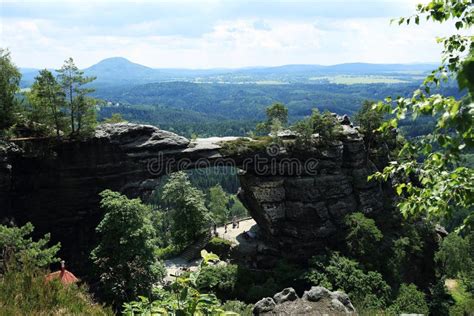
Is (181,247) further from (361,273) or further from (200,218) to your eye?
(361,273)

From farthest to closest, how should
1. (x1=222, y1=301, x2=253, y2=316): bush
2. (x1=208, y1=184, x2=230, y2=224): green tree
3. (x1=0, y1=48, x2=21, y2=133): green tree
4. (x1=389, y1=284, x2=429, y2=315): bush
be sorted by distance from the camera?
1. (x1=208, y1=184, x2=230, y2=224): green tree
2. (x1=389, y1=284, x2=429, y2=315): bush
3. (x1=0, y1=48, x2=21, y2=133): green tree
4. (x1=222, y1=301, x2=253, y2=316): bush

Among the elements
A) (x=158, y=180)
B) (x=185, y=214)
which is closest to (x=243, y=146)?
(x=158, y=180)

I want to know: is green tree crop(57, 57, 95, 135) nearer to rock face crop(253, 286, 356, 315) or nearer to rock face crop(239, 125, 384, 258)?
rock face crop(239, 125, 384, 258)

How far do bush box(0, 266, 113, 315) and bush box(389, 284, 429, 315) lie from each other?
27659mm

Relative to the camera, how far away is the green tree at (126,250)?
23406 millimetres

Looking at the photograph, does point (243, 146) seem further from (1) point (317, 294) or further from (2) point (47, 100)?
(1) point (317, 294)

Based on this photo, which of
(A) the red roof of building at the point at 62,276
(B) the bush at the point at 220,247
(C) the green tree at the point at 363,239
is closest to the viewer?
(A) the red roof of building at the point at 62,276

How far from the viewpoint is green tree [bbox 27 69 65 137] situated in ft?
89.4

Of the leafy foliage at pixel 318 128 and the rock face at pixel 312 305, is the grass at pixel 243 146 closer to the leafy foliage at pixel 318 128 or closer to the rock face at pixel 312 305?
the leafy foliage at pixel 318 128

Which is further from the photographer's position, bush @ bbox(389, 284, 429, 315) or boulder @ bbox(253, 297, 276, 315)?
bush @ bbox(389, 284, 429, 315)

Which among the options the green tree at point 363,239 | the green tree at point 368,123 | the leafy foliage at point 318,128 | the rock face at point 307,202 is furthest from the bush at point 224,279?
the green tree at point 368,123

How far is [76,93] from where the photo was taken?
29672mm

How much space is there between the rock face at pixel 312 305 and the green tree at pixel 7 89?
2141 cm

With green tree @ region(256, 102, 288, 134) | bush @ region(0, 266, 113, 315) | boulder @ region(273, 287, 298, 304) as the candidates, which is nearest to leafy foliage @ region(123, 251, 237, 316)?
bush @ region(0, 266, 113, 315)
